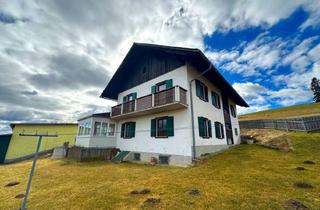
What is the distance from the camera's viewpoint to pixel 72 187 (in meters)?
6.59

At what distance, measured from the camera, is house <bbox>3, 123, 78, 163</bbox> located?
21.1m

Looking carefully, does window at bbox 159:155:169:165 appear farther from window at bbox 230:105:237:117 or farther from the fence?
the fence

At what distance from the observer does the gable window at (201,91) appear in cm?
1232

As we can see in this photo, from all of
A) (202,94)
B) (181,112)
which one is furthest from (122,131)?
(202,94)

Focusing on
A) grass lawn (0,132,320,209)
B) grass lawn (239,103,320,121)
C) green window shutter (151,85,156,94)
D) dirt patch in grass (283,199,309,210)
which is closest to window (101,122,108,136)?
green window shutter (151,85,156,94)

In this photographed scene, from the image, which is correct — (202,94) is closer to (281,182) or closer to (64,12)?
(281,182)

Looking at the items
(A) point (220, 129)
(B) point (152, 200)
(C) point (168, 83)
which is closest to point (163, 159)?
(C) point (168, 83)

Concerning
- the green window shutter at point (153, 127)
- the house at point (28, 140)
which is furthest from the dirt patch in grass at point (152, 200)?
the house at point (28, 140)

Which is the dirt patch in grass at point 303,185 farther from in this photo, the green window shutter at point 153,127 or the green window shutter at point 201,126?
the green window shutter at point 153,127

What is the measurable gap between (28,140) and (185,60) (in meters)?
25.2

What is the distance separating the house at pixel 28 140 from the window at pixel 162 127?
1505cm

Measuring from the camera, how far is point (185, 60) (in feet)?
37.9

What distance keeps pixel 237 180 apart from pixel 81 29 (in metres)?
12.2

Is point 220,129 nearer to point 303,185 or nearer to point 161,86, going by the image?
point 161,86
